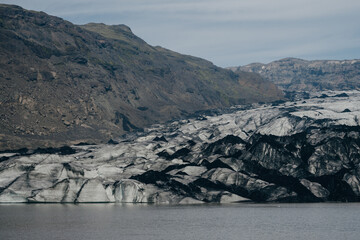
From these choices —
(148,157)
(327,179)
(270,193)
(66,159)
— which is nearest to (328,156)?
(327,179)

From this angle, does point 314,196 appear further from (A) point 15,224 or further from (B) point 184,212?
(A) point 15,224

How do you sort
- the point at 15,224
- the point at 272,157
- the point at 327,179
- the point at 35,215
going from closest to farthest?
the point at 15,224, the point at 35,215, the point at 327,179, the point at 272,157

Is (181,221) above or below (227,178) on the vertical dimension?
below

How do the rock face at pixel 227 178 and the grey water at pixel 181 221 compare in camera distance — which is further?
the rock face at pixel 227 178

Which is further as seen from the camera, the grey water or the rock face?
the rock face

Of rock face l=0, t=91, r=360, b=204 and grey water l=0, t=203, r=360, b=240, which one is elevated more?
rock face l=0, t=91, r=360, b=204

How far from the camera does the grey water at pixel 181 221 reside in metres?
58.8

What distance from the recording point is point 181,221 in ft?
234

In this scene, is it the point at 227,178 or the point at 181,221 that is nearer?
the point at 181,221

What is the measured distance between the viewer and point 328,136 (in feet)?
353

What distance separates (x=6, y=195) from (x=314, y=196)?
50982 millimetres

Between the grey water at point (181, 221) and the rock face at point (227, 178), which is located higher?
the rock face at point (227, 178)

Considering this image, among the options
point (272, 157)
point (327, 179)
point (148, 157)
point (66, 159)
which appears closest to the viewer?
point (327, 179)

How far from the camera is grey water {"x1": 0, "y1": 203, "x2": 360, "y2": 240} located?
58.8 metres
